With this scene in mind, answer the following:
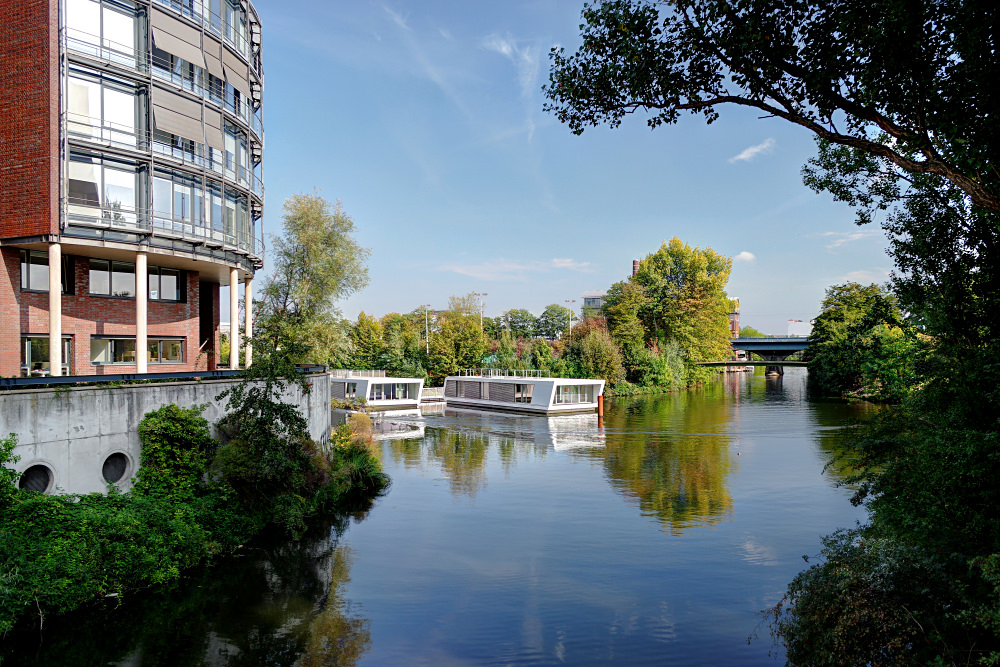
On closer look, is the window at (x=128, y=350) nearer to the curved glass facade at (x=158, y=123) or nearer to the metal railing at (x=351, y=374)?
the curved glass facade at (x=158, y=123)

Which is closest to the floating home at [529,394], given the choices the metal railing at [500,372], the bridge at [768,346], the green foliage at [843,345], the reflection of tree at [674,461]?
the reflection of tree at [674,461]

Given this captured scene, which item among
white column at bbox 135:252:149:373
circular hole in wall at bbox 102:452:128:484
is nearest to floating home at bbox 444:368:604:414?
white column at bbox 135:252:149:373

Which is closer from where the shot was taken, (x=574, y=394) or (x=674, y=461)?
(x=674, y=461)

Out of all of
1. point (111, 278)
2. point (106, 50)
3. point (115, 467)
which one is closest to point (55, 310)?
point (111, 278)

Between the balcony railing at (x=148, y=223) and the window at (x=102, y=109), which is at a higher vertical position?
the window at (x=102, y=109)

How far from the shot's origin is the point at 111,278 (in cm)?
2308

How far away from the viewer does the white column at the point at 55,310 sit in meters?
19.3

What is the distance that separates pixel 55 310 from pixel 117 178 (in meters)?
4.81

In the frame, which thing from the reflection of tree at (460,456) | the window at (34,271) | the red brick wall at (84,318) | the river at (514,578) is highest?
the window at (34,271)

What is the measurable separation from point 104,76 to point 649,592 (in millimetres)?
22713

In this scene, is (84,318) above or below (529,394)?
above

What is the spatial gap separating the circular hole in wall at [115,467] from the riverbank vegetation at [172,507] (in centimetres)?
→ 46

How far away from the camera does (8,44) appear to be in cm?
1978

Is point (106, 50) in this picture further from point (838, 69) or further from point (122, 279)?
point (838, 69)
